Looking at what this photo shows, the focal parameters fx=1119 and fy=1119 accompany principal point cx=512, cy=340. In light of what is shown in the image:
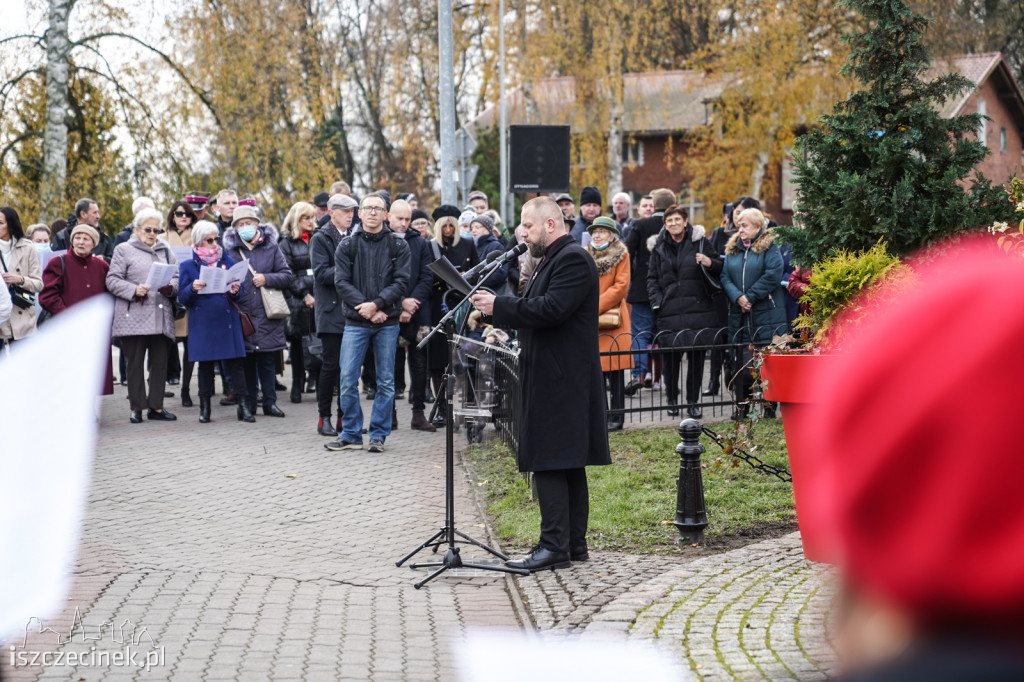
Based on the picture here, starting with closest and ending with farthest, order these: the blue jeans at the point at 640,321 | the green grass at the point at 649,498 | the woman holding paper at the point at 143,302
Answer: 1. the green grass at the point at 649,498
2. the woman holding paper at the point at 143,302
3. the blue jeans at the point at 640,321

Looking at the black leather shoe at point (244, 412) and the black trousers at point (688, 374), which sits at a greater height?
the black trousers at point (688, 374)

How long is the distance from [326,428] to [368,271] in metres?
1.96

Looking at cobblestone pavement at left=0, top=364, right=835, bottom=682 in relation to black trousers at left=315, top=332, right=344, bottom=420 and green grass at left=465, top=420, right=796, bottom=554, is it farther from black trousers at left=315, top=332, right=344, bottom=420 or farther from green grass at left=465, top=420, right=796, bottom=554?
black trousers at left=315, top=332, right=344, bottom=420

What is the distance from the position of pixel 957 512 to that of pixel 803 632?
173 inches

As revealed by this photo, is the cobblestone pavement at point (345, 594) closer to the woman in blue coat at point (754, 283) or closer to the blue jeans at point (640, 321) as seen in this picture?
the woman in blue coat at point (754, 283)

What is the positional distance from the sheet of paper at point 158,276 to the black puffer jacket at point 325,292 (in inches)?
83.3

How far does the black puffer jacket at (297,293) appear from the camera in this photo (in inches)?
519

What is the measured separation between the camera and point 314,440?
11.1 metres

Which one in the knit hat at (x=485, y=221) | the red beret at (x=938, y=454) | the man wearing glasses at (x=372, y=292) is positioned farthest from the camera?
the knit hat at (x=485, y=221)

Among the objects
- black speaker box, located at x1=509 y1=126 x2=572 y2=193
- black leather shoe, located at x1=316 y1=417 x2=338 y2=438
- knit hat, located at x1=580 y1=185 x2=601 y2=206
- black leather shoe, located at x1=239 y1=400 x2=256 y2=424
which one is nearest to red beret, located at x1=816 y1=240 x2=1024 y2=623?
black leather shoe, located at x1=316 y1=417 x2=338 y2=438

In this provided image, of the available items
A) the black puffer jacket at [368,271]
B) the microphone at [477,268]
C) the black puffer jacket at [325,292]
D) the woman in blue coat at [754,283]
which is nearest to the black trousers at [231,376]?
the black puffer jacket at [325,292]

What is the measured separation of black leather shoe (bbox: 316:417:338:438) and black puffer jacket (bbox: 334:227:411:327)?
1.43 m

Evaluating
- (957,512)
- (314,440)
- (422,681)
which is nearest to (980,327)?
(957,512)

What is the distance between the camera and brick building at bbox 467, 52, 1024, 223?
37.6 meters
